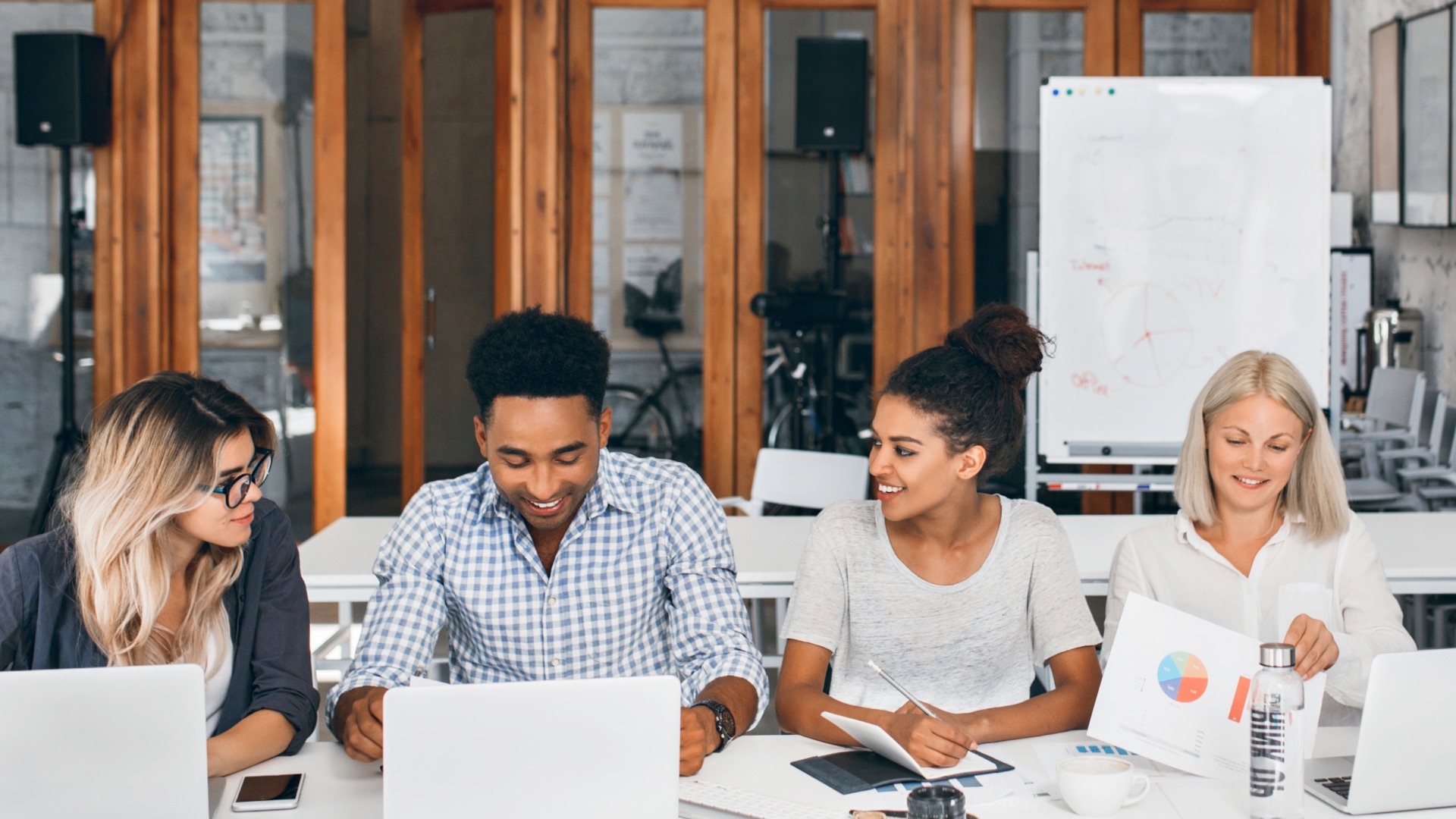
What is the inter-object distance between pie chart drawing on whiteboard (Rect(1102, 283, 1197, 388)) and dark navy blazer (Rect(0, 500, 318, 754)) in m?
3.04

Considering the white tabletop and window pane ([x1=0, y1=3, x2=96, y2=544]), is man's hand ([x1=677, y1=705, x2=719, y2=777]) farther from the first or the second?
window pane ([x1=0, y1=3, x2=96, y2=544])

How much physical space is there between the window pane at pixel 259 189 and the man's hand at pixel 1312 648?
13.9 feet

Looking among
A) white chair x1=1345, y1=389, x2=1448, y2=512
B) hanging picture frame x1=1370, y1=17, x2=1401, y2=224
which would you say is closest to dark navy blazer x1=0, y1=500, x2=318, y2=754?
white chair x1=1345, y1=389, x2=1448, y2=512

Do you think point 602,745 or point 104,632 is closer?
point 602,745

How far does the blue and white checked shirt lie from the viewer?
2.01 meters

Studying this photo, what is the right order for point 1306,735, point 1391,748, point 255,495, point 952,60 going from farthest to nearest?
point 952,60 < point 255,495 < point 1306,735 < point 1391,748

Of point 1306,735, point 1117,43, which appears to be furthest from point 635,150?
point 1306,735

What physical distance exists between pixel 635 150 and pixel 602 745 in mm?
4015

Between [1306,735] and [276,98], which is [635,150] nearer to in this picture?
[276,98]

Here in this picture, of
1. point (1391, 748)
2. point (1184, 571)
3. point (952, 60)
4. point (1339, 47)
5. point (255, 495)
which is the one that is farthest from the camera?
point (1339, 47)

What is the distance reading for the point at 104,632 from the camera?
176cm

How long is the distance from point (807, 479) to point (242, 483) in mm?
2323

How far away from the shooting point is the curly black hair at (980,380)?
2.07 m

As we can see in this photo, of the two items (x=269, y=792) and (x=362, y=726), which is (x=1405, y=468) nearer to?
(x=362, y=726)
